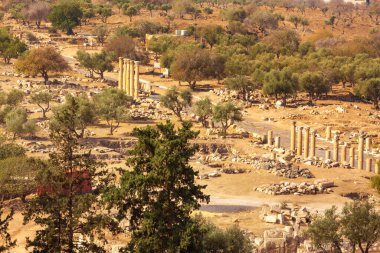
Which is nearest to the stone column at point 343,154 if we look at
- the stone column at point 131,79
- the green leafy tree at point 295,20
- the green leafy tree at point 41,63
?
the stone column at point 131,79

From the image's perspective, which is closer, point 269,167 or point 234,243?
point 234,243

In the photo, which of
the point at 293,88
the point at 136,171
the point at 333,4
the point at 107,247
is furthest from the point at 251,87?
the point at 333,4

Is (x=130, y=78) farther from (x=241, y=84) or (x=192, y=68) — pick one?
(x=241, y=84)

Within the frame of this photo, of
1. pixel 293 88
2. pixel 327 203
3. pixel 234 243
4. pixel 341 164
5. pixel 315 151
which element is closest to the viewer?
pixel 234 243

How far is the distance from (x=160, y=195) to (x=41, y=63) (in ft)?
191

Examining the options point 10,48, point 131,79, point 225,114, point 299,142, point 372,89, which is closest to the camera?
point 299,142

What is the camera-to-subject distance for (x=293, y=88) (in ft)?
243

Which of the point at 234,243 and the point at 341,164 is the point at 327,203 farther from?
the point at 234,243

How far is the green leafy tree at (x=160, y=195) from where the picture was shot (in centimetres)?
2330

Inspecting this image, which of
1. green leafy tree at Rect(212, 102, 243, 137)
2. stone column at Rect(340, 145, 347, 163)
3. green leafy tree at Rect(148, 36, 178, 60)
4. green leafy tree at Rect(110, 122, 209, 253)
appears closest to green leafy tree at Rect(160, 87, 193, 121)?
green leafy tree at Rect(212, 102, 243, 137)

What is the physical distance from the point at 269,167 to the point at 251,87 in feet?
92.2

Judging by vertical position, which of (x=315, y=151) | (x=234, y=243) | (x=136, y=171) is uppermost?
(x=136, y=171)

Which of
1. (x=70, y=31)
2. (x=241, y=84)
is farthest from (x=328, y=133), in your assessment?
(x=70, y=31)

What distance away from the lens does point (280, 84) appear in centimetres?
7294
